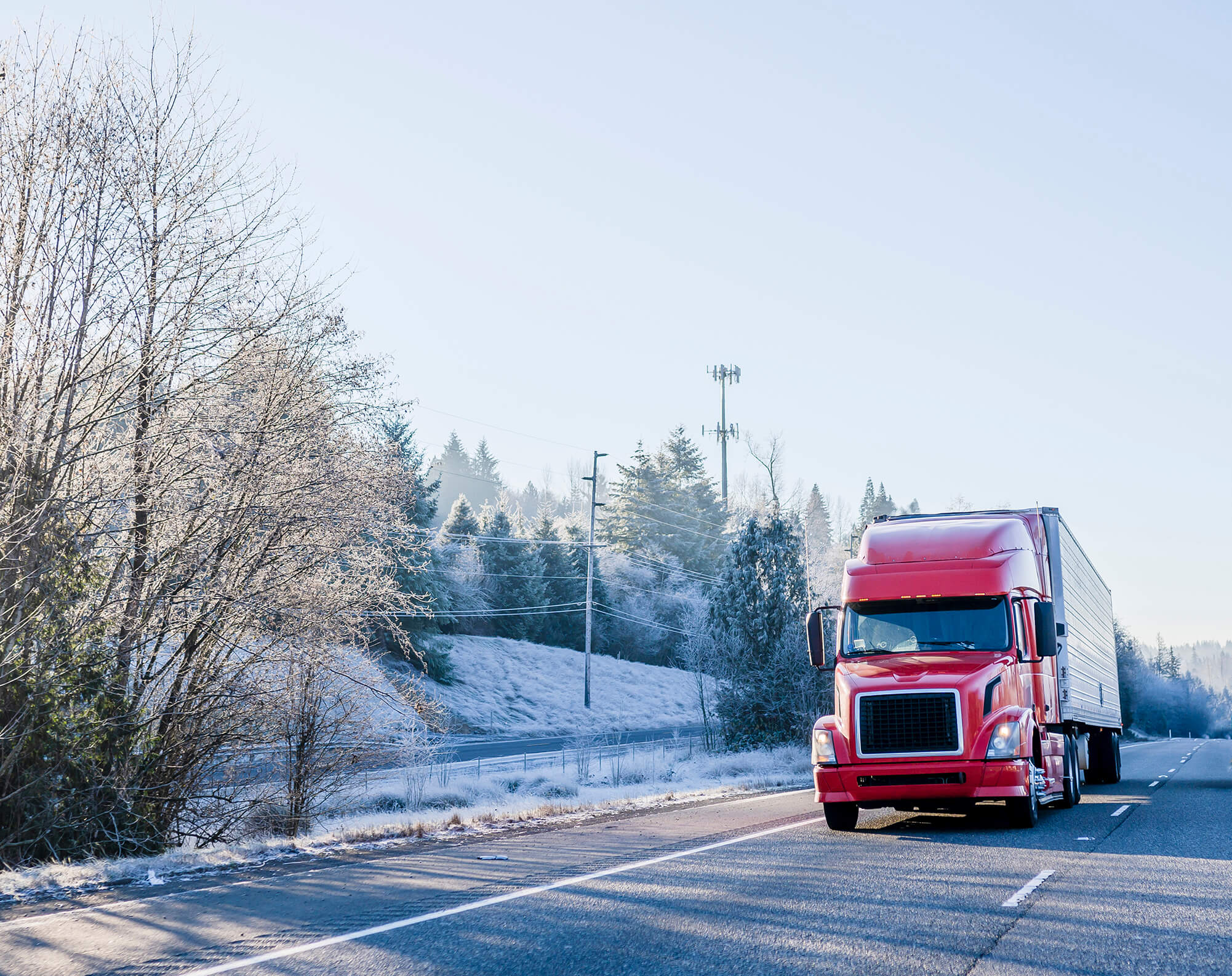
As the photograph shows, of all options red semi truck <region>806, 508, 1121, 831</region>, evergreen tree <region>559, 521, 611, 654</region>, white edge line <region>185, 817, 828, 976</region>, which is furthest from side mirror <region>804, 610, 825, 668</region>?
evergreen tree <region>559, 521, 611, 654</region>

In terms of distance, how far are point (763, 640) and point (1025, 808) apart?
83.5ft

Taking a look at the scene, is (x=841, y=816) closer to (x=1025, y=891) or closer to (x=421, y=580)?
(x=1025, y=891)

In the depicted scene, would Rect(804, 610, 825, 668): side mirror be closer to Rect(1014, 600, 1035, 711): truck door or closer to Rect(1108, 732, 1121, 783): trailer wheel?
Rect(1014, 600, 1035, 711): truck door

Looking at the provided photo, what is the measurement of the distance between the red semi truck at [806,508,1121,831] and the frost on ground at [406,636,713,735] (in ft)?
116

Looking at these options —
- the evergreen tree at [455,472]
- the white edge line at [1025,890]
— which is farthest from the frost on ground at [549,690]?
the evergreen tree at [455,472]

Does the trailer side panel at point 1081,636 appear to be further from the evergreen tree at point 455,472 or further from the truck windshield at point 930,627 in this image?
the evergreen tree at point 455,472

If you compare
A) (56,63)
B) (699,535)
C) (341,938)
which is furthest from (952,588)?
(699,535)

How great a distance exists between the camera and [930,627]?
14.6m

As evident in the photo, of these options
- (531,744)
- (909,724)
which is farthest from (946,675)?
(531,744)

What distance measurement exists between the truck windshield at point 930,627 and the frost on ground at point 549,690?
1409 inches

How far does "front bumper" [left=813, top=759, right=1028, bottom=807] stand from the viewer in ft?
43.2

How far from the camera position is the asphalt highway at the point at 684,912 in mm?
6539

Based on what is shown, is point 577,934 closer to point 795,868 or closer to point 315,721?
point 795,868

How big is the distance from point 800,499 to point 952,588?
63736 mm
